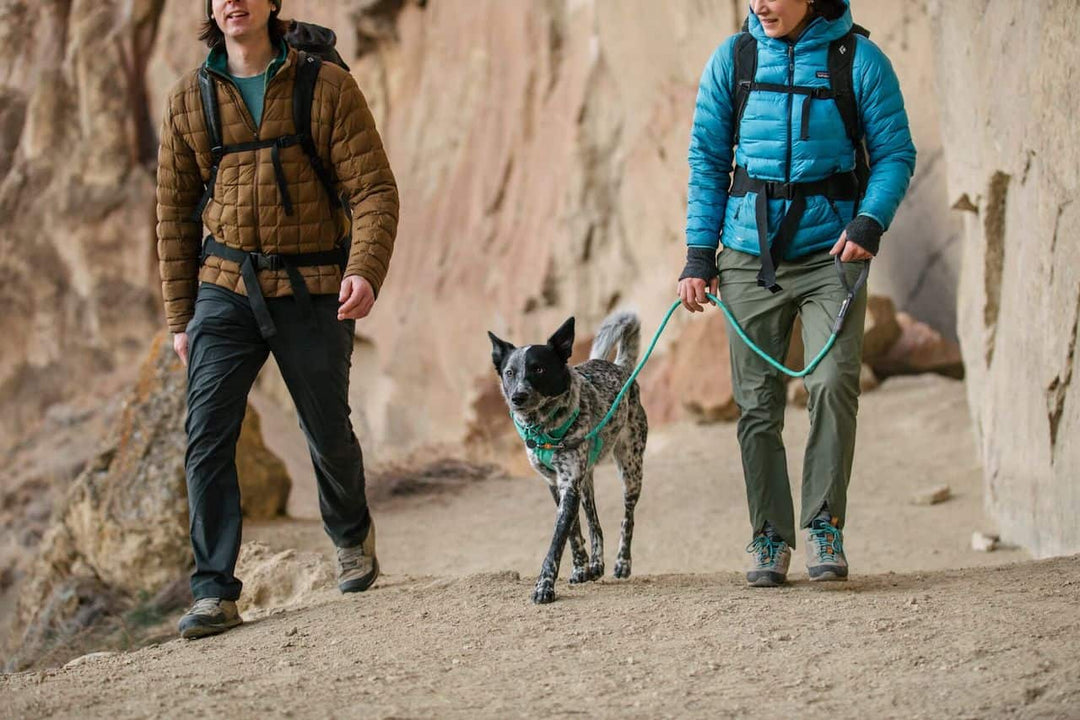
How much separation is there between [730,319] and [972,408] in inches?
176

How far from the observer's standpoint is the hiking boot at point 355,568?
5.17m

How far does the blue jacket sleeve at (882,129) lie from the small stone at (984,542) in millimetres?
3506

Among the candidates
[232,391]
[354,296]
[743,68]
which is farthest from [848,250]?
[232,391]

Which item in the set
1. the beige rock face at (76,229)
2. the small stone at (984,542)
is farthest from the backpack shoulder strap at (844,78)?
the beige rock face at (76,229)

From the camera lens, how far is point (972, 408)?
8.69 m

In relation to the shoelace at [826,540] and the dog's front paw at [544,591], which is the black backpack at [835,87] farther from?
the dog's front paw at [544,591]

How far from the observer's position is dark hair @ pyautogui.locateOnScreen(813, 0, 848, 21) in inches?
181

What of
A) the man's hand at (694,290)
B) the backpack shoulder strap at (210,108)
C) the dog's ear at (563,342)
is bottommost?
the dog's ear at (563,342)

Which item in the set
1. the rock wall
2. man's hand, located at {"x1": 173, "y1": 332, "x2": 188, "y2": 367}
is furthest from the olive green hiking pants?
the rock wall

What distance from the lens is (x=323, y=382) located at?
483cm

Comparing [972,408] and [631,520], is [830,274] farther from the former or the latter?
[972,408]

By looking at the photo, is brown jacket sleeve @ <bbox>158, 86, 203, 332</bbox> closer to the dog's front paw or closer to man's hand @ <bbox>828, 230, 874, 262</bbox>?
the dog's front paw

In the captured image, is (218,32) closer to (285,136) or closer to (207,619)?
(285,136)

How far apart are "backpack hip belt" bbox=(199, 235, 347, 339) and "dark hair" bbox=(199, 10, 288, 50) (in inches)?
27.7
